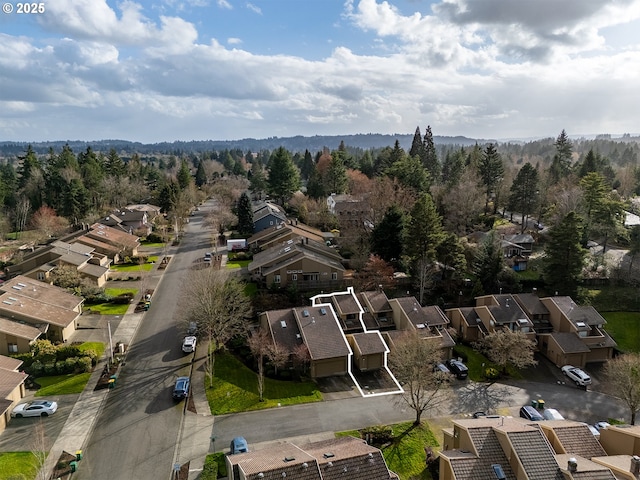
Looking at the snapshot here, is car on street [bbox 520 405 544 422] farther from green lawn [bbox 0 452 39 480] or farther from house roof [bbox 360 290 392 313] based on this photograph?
green lawn [bbox 0 452 39 480]

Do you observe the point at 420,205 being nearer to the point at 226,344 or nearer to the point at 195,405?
the point at 226,344

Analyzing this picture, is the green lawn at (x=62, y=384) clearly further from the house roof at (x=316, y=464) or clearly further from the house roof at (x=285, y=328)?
the house roof at (x=316, y=464)

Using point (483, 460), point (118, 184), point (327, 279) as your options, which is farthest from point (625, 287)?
point (118, 184)

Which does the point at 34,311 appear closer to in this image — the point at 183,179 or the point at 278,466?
the point at 278,466

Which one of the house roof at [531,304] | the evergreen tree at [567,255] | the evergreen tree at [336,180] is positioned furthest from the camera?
the evergreen tree at [336,180]

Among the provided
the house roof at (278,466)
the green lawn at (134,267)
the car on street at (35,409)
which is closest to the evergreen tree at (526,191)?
the green lawn at (134,267)

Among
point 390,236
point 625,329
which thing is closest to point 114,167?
point 390,236
